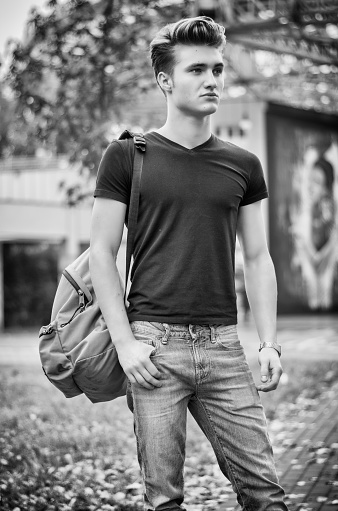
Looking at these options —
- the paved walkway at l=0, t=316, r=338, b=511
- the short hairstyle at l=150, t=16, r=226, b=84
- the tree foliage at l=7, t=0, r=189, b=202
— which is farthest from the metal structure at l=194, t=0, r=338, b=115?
the short hairstyle at l=150, t=16, r=226, b=84

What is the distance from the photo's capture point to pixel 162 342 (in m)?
2.91

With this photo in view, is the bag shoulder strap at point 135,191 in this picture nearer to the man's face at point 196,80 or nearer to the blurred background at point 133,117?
the man's face at point 196,80

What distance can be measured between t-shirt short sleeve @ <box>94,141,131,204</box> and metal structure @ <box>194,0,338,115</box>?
716cm

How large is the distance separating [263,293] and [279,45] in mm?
14619

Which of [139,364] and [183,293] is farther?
[183,293]

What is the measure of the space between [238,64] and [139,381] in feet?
63.6

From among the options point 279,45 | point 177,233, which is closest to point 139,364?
point 177,233

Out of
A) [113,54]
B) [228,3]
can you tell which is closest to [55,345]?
[113,54]

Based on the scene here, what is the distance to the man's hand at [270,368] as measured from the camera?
3059mm

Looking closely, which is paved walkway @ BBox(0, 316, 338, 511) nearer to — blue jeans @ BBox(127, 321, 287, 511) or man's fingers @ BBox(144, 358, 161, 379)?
blue jeans @ BBox(127, 321, 287, 511)

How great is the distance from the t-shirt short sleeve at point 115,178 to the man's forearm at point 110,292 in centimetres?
20

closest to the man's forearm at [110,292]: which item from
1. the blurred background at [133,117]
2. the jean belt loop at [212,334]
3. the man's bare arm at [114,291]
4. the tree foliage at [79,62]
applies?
the man's bare arm at [114,291]

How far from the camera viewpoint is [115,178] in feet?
9.84

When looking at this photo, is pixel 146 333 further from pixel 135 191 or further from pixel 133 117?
pixel 133 117
